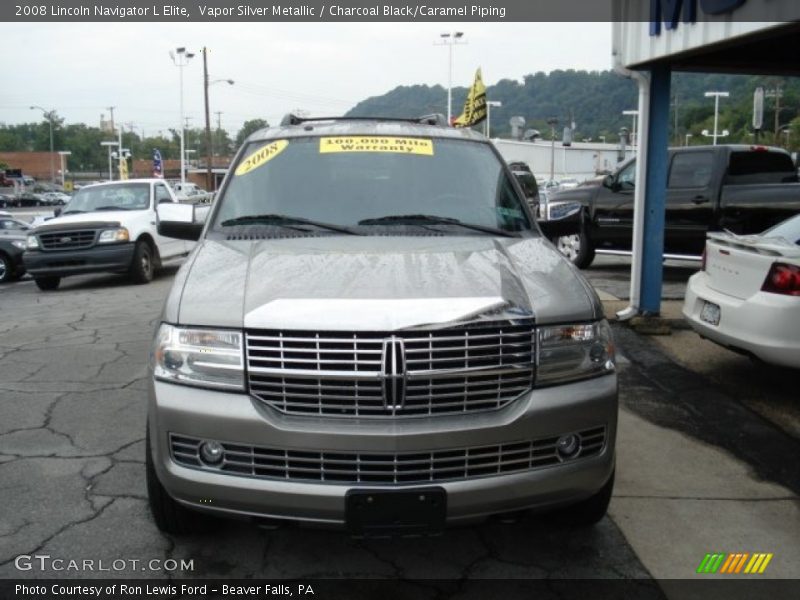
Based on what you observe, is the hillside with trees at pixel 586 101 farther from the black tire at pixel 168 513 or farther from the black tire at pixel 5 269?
the black tire at pixel 168 513

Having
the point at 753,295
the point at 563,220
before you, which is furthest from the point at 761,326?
the point at 563,220

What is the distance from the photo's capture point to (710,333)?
5770mm

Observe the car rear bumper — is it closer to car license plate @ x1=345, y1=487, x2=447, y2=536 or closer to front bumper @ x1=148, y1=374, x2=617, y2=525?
front bumper @ x1=148, y1=374, x2=617, y2=525

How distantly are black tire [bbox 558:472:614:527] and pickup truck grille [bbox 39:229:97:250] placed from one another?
10.5 meters

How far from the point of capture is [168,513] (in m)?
3.24

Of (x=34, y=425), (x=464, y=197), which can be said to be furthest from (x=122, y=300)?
(x=464, y=197)

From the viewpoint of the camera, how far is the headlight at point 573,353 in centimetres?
288

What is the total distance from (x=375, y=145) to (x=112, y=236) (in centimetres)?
895

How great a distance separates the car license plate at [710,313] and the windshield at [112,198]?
32.8 feet

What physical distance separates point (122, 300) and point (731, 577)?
30.7ft

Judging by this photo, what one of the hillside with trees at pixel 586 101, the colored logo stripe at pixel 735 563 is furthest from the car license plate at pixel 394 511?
→ the hillside with trees at pixel 586 101

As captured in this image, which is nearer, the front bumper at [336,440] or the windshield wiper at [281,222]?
the front bumper at [336,440]

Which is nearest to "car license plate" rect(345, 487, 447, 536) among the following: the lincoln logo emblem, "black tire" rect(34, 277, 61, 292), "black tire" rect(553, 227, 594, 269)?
the lincoln logo emblem

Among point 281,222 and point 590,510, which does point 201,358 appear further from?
point 590,510
